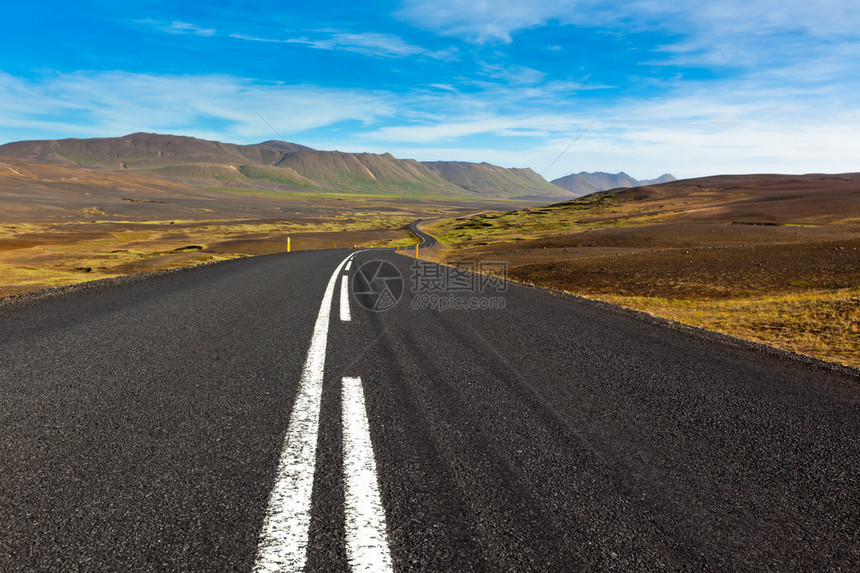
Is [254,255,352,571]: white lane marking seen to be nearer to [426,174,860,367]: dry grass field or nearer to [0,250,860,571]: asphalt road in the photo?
[0,250,860,571]: asphalt road

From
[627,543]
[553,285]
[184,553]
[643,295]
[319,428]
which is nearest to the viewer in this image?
[184,553]

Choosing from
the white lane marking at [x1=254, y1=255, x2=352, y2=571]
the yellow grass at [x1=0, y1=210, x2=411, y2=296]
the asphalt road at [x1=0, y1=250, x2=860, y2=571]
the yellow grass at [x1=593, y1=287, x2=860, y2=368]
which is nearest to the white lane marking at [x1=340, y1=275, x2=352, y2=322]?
the asphalt road at [x1=0, y1=250, x2=860, y2=571]

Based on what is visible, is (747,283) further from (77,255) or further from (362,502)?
(77,255)

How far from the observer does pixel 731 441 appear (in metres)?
3.56

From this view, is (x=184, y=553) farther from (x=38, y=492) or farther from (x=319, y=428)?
(x=319, y=428)

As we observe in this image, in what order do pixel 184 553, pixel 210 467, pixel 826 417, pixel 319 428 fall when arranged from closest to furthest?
pixel 184 553 → pixel 210 467 → pixel 319 428 → pixel 826 417

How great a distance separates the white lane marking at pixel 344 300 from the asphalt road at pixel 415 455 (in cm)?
149

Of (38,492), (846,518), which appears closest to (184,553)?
(38,492)

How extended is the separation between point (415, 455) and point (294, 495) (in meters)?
0.85

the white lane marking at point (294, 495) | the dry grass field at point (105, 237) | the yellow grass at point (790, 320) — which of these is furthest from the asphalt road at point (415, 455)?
the dry grass field at point (105, 237)

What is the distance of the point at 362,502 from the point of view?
2.59 m

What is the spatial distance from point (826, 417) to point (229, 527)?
15.7ft

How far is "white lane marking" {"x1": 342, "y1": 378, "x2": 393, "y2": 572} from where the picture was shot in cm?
216

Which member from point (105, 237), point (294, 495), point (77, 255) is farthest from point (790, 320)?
point (105, 237)
